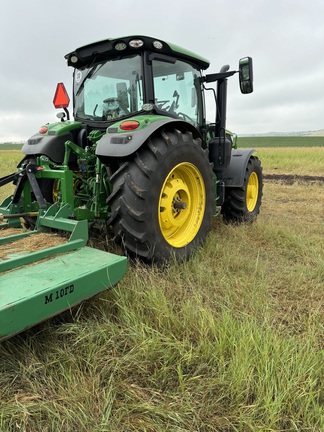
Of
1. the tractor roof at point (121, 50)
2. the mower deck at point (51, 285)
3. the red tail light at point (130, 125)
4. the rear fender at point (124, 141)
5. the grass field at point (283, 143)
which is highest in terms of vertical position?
the grass field at point (283, 143)

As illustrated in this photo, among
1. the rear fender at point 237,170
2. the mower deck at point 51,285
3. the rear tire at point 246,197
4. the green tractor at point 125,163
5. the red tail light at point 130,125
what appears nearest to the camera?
the mower deck at point 51,285

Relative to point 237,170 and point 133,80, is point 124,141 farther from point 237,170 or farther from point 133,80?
point 237,170

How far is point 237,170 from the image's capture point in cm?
459

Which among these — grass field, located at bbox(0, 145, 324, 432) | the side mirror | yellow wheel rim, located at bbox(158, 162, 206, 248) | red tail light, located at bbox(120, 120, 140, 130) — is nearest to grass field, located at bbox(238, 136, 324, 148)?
the side mirror

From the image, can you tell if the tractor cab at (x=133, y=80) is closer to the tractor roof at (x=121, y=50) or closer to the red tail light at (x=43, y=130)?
the tractor roof at (x=121, y=50)

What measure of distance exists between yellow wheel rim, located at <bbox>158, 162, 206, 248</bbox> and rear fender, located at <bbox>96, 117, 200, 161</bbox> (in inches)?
17.2

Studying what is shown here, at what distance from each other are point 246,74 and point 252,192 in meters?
2.04

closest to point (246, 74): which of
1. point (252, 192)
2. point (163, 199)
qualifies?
point (163, 199)

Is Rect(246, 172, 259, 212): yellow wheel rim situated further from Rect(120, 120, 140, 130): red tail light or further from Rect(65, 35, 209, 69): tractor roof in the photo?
Rect(120, 120, 140, 130): red tail light

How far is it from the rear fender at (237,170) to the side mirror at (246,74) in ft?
3.55

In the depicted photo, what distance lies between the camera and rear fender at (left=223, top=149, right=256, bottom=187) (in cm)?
453

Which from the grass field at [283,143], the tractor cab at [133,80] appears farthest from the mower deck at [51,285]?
the grass field at [283,143]

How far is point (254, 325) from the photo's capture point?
189 cm

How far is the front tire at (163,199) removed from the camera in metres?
2.58
